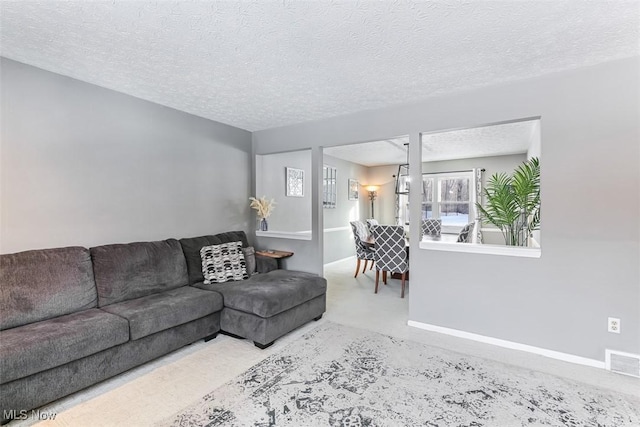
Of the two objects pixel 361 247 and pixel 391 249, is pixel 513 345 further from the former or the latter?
pixel 361 247

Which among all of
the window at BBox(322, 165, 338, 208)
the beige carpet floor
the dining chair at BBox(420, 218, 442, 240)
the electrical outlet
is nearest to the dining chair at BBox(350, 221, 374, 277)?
the window at BBox(322, 165, 338, 208)

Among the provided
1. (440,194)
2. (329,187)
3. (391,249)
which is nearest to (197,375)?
(391,249)

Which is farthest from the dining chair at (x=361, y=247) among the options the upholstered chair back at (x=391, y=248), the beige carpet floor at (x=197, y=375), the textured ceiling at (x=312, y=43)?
the textured ceiling at (x=312, y=43)

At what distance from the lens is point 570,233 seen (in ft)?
8.44

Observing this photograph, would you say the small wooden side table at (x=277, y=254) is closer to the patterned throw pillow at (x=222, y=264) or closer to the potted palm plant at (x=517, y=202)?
the patterned throw pillow at (x=222, y=264)

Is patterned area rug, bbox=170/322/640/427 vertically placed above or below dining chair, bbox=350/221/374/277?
below

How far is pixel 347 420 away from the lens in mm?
1840

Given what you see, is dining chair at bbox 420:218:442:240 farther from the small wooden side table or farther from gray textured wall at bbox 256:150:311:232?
the small wooden side table

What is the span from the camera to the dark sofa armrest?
3.90 m

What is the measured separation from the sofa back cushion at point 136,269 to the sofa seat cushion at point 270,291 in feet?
1.11

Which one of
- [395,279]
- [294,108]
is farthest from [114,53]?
[395,279]

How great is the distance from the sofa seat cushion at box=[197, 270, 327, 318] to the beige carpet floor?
1.15 ft

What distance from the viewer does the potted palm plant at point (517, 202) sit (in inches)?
115

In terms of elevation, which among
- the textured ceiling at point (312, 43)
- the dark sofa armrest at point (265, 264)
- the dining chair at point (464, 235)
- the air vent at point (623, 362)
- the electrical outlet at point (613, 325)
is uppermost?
the textured ceiling at point (312, 43)
